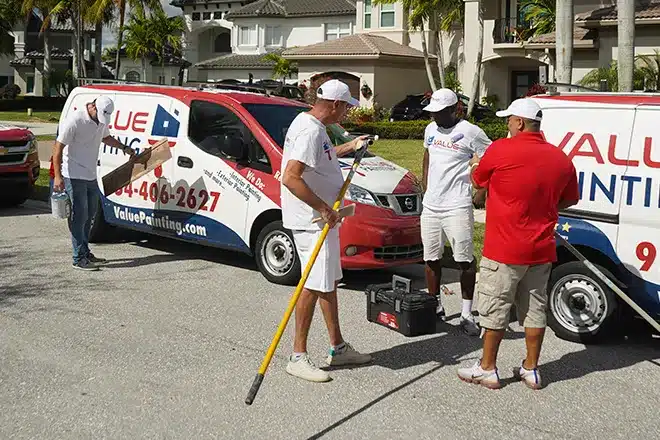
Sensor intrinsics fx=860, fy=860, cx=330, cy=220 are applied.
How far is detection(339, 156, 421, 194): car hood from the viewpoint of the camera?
8.45m

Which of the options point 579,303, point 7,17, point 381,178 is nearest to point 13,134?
point 381,178

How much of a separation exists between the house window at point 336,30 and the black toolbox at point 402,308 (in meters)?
46.2

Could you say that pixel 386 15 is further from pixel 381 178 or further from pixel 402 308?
pixel 402 308

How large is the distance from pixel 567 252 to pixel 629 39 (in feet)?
37.2

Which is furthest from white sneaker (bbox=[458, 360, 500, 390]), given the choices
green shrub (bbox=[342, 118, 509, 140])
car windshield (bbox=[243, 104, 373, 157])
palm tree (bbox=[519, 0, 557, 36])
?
palm tree (bbox=[519, 0, 557, 36])

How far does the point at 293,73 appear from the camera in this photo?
162 feet

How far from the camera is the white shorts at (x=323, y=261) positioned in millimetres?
5691

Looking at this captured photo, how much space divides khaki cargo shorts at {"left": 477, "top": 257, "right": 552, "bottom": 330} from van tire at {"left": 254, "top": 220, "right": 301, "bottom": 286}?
296cm

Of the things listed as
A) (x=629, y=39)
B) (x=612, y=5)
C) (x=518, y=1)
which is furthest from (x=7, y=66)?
(x=629, y=39)

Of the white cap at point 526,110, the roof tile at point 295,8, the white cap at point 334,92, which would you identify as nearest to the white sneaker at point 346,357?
the white cap at point 334,92

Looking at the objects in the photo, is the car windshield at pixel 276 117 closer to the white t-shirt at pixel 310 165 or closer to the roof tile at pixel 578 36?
the white t-shirt at pixel 310 165

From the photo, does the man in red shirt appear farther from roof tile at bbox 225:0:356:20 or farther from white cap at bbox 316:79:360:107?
roof tile at bbox 225:0:356:20

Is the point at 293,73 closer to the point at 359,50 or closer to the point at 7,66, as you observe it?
the point at 359,50

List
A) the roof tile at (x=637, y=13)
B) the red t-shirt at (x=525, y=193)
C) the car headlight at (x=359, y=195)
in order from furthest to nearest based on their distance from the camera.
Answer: the roof tile at (x=637, y=13), the car headlight at (x=359, y=195), the red t-shirt at (x=525, y=193)
